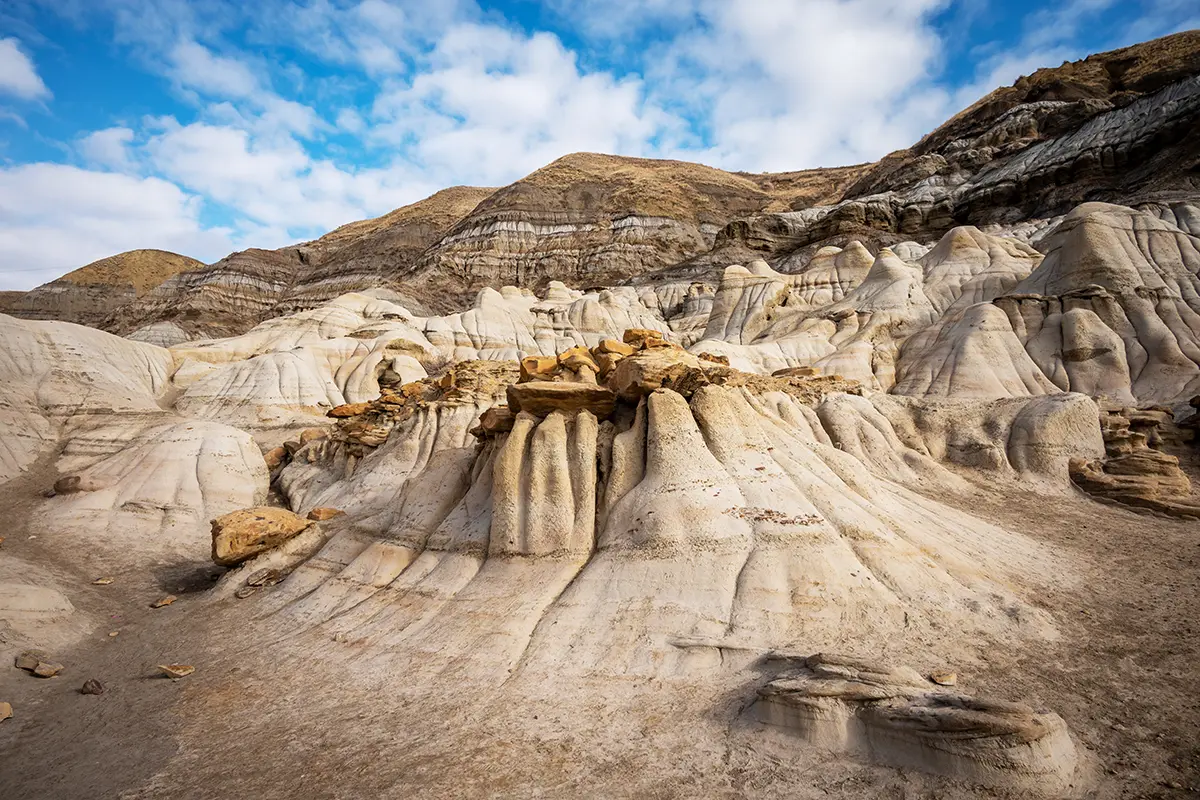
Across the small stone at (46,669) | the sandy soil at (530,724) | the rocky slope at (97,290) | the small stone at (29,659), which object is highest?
the rocky slope at (97,290)

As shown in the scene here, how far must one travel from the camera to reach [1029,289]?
69.1ft

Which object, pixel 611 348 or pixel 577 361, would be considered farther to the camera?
pixel 611 348

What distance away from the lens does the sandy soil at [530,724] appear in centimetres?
347

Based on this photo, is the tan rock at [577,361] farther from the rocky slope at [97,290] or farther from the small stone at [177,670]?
the rocky slope at [97,290]

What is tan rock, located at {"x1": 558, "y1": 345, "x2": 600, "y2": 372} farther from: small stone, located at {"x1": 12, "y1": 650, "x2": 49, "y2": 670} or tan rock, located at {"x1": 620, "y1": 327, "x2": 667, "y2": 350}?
small stone, located at {"x1": 12, "y1": 650, "x2": 49, "y2": 670}

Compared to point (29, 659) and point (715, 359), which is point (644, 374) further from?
point (29, 659)

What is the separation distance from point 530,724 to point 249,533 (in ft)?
23.3

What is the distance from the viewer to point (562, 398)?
813cm

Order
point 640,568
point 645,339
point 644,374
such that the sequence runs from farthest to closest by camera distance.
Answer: point 645,339, point 644,374, point 640,568

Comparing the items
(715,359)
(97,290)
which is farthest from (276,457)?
(97,290)

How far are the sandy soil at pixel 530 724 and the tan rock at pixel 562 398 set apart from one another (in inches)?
150

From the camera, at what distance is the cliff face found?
3672 centimetres

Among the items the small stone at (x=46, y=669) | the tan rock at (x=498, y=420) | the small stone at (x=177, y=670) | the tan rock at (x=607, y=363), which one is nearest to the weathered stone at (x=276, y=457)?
the small stone at (x=46, y=669)

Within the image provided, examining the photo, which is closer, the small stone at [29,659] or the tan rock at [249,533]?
the small stone at [29,659]
